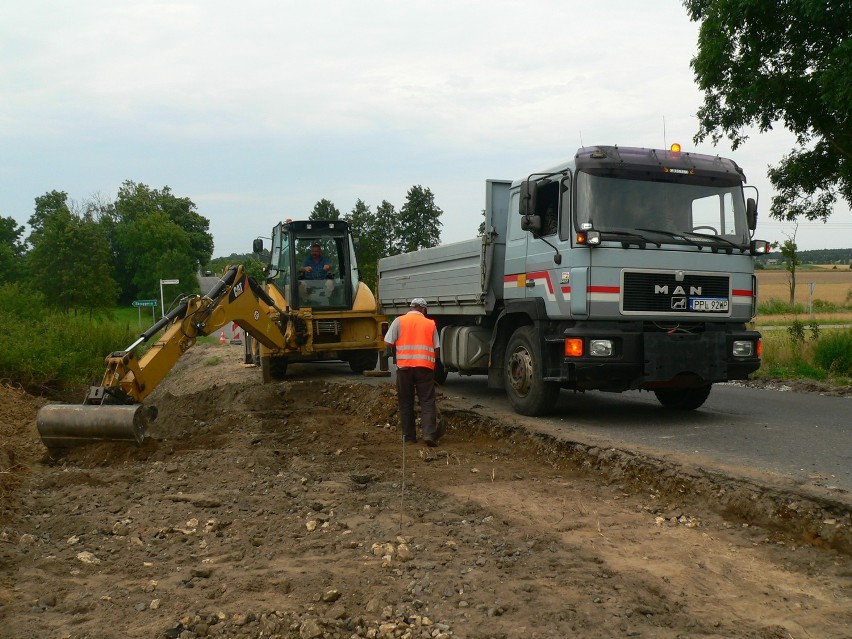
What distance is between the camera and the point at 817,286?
3222 centimetres

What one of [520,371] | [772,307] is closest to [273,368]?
[520,371]

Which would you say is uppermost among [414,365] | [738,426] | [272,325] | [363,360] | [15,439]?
[272,325]

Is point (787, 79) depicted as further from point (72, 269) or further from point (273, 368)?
point (72, 269)

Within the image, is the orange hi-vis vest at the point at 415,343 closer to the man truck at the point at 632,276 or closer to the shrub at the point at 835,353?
the man truck at the point at 632,276

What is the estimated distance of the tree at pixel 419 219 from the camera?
72.2 meters

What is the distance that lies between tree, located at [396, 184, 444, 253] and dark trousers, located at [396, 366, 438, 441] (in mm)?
62989

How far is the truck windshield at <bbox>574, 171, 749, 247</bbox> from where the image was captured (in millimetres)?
8797

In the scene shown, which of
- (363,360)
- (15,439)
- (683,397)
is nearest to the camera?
(15,439)

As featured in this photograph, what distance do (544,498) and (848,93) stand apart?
8.11m

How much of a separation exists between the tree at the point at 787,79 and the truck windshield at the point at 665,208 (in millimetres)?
3414

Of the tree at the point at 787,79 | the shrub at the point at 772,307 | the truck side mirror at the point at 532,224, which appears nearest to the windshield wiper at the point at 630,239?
the truck side mirror at the point at 532,224

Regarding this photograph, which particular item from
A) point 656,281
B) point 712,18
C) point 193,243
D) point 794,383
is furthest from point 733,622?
point 193,243

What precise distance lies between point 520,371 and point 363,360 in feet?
20.9

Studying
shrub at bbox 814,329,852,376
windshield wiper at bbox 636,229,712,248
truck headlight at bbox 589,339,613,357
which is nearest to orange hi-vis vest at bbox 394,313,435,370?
truck headlight at bbox 589,339,613,357
